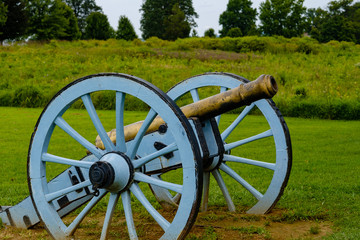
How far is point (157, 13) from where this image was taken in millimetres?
57312

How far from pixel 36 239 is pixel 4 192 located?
199 cm

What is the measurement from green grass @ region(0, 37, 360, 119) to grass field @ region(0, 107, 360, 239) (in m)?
1.85

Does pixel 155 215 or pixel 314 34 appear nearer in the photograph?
pixel 155 215

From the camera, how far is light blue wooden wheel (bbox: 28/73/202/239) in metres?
2.88

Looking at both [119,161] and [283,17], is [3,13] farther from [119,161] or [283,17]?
[119,161]

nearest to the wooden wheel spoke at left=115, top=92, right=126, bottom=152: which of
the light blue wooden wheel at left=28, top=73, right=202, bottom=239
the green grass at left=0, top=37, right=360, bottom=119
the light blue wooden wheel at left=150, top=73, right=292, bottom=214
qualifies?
the light blue wooden wheel at left=28, top=73, right=202, bottom=239

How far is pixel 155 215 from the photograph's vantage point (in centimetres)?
304

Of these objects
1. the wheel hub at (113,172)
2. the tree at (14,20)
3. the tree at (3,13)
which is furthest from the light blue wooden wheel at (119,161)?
the tree at (14,20)

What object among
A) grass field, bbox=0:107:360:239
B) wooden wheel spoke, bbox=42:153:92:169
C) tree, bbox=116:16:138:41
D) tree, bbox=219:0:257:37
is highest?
tree, bbox=219:0:257:37

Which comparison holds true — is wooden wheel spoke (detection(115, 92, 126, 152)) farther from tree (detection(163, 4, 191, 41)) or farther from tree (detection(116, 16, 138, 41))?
tree (detection(163, 4, 191, 41))

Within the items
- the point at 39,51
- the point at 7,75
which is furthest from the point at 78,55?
the point at 7,75

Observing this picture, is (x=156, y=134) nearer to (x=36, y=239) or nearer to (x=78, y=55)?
(x=36, y=239)

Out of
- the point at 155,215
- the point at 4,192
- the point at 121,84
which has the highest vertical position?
the point at 121,84

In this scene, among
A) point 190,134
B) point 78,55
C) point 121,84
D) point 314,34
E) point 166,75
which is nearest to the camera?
point 190,134
